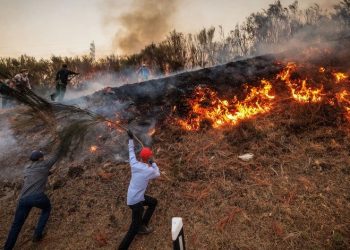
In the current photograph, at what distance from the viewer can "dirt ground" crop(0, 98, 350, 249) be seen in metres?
5.73

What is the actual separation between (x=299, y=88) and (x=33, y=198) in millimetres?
7987

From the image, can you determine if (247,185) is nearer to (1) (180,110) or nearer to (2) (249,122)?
(2) (249,122)

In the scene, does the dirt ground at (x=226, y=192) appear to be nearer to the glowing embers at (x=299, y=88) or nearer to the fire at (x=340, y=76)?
the glowing embers at (x=299, y=88)

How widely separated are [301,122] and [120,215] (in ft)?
16.9

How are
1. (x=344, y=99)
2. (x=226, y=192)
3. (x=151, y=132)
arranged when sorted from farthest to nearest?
1. (x=151, y=132)
2. (x=344, y=99)
3. (x=226, y=192)

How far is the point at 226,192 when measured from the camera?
6.78 metres

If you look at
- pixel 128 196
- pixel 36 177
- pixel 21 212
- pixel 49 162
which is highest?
pixel 49 162

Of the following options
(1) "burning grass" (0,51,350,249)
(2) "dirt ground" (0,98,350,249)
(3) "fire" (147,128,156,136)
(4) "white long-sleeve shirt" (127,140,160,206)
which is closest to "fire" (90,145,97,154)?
(1) "burning grass" (0,51,350,249)

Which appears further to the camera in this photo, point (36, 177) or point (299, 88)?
point (299, 88)

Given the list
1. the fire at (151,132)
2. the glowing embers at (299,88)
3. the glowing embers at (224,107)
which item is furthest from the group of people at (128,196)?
the glowing embers at (299,88)

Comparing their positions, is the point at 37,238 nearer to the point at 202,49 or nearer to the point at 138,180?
the point at 138,180

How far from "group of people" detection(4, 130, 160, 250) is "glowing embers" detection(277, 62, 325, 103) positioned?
566 cm

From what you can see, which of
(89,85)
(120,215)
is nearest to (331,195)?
(120,215)

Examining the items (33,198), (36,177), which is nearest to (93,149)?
(36,177)
